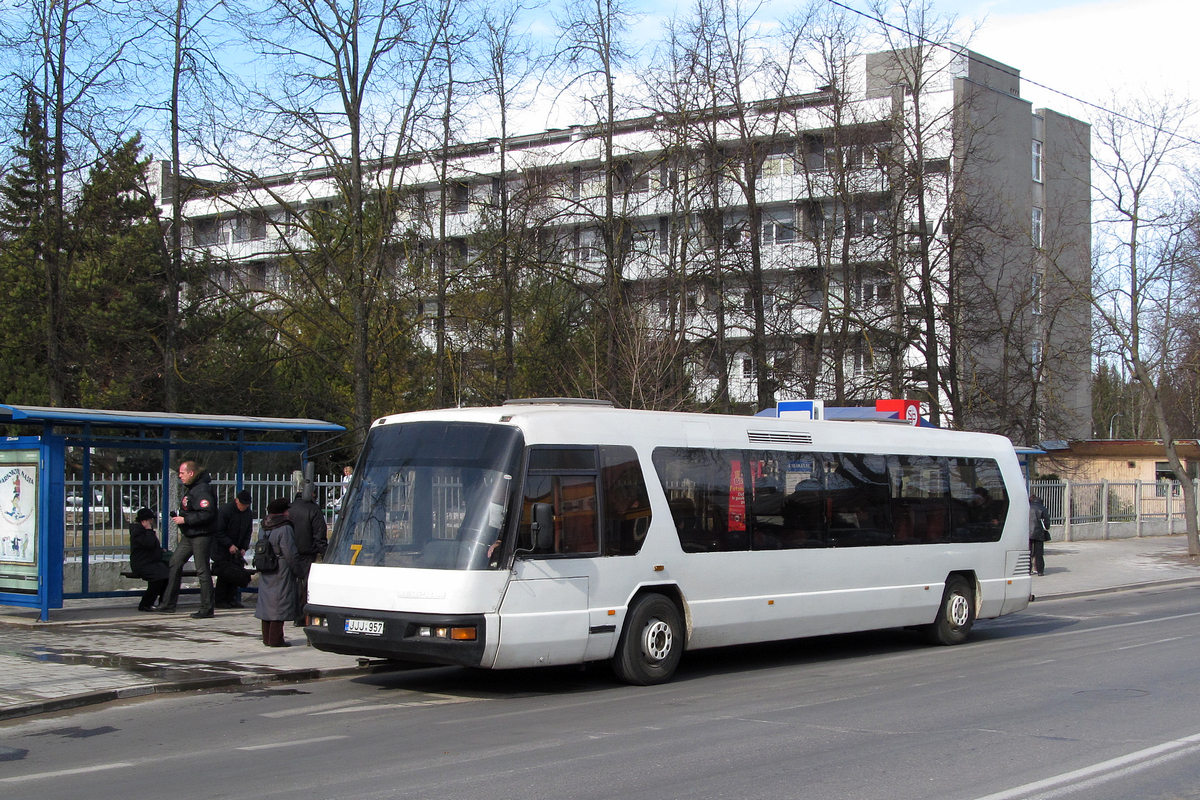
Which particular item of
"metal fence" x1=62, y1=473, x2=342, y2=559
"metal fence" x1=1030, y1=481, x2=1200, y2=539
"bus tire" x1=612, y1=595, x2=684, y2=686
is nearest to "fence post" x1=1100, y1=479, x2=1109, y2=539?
"metal fence" x1=1030, y1=481, x2=1200, y2=539

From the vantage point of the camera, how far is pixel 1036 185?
54688mm

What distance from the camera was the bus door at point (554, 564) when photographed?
10258 millimetres

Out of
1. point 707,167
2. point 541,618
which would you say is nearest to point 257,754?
point 541,618

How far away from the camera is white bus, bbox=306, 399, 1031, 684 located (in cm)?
1028

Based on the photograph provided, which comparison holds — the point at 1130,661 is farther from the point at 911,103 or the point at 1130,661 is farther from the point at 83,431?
the point at 911,103

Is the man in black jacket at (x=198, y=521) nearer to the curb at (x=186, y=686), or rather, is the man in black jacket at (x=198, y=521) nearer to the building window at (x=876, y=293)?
the curb at (x=186, y=686)

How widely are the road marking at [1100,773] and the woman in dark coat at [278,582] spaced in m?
8.28

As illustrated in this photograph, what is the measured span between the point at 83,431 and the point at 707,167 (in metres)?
15.9

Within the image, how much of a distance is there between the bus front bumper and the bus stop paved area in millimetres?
1063


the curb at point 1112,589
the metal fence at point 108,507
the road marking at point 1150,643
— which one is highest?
the metal fence at point 108,507

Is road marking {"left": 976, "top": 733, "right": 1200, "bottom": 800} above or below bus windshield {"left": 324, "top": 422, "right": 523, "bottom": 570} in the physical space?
below

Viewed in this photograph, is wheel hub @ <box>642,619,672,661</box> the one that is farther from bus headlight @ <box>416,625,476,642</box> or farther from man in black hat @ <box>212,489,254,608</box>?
man in black hat @ <box>212,489,254,608</box>

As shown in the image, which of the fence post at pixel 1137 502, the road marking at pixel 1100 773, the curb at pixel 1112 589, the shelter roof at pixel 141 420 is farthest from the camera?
the fence post at pixel 1137 502

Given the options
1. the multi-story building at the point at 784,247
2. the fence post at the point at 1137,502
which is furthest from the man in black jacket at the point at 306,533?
the fence post at the point at 1137,502
